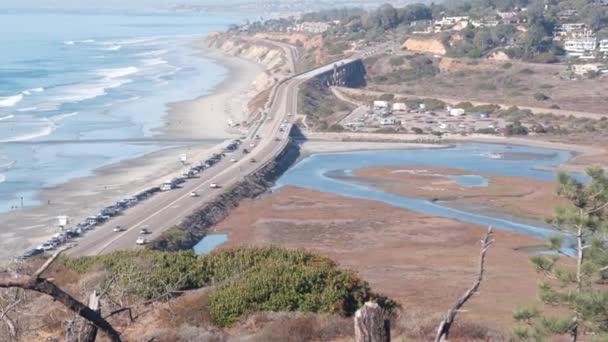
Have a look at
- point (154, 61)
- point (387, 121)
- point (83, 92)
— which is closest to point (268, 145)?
point (387, 121)

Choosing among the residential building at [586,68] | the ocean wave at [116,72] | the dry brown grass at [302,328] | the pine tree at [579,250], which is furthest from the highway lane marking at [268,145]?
the residential building at [586,68]

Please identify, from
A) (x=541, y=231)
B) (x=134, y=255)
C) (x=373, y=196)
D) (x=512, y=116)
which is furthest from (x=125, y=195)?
(x=512, y=116)

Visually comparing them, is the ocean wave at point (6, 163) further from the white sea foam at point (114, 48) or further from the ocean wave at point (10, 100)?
the white sea foam at point (114, 48)

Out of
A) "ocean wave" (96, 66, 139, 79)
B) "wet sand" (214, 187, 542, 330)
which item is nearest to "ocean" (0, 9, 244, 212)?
"ocean wave" (96, 66, 139, 79)

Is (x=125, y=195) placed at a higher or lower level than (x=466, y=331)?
lower

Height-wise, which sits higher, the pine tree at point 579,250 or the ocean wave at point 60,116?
the pine tree at point 579,250

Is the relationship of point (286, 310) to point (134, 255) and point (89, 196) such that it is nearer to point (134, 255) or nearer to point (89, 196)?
point (134, 255)
